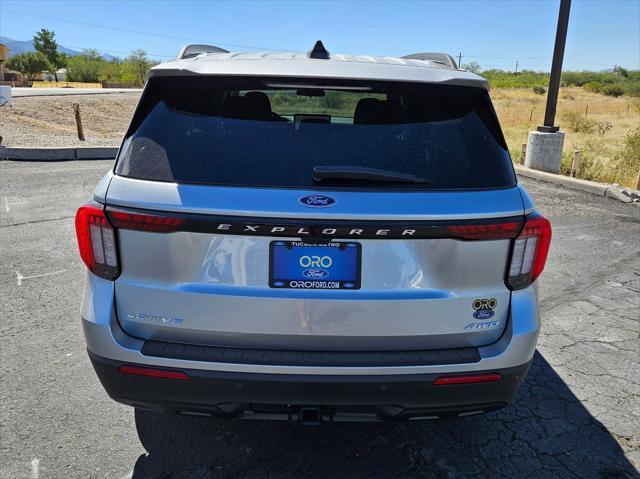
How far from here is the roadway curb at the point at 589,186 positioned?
923cm

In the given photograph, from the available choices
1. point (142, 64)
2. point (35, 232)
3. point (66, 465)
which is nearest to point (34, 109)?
point (35, 232)

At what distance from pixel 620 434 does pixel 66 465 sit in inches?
120

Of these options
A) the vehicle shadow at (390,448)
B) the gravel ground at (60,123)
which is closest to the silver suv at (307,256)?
the vehicle shadow at (390,448)

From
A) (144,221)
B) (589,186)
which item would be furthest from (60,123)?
(144,221)

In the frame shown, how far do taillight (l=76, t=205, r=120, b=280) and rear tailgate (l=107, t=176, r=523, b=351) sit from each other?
0.17ft

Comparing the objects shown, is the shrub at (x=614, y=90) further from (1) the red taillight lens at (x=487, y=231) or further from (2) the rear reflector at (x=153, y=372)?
(2) the rear reflector at (x=153, y=372)

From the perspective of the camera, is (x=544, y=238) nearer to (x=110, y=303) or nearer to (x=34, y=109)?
(x=110, y=303)

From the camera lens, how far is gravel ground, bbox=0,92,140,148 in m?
13.8

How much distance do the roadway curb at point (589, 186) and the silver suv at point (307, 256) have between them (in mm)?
8506

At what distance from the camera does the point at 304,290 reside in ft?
6.52

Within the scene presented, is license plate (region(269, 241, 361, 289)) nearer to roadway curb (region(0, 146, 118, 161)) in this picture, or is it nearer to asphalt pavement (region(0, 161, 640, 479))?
asphalt pavement (region(0, 161, 640, 479))

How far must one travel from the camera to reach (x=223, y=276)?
1.98 metres

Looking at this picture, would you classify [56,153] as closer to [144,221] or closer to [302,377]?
[144,221]

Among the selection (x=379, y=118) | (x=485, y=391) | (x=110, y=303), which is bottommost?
(x=485, y=391)
